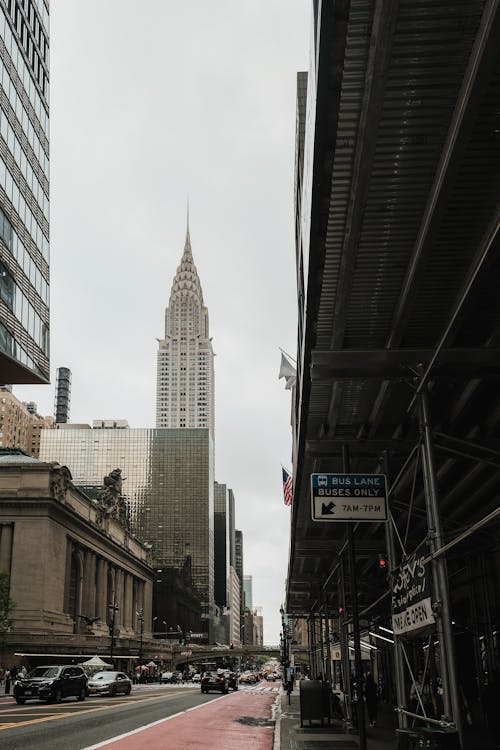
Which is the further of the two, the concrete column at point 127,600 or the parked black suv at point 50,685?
the concrete column at point 127,600

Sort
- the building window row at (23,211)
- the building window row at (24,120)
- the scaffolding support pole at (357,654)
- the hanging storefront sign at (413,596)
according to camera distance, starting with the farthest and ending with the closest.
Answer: the building window row at (24,120) < the building window row at (23,211) < the hanging storefront sign at (413,596) < the scaffolding support pole at (357,654)

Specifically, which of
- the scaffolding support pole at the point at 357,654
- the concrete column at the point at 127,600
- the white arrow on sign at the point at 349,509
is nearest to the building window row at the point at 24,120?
the white arrow on sign at the point at 349,509

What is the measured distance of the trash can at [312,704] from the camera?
73.3 feet

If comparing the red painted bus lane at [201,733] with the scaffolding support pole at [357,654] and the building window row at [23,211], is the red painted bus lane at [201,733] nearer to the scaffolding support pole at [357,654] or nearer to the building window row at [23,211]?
the scaffolding support pole at [357,654]

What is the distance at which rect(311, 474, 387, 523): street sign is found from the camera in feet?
40.5

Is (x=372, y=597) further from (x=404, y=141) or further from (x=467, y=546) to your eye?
Result: (x=404, y=141)

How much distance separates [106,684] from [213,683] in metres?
12.2

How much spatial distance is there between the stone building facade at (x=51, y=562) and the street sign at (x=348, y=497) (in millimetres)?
60310

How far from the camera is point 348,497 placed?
12.6m

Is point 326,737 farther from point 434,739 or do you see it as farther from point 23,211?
point 23,211

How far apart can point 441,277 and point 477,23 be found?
4732mm

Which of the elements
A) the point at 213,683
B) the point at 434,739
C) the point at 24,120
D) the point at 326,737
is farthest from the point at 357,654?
the point at 24,120

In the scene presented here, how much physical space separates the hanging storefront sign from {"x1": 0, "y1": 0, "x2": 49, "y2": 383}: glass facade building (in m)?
36.3

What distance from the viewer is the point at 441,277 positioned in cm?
1073
